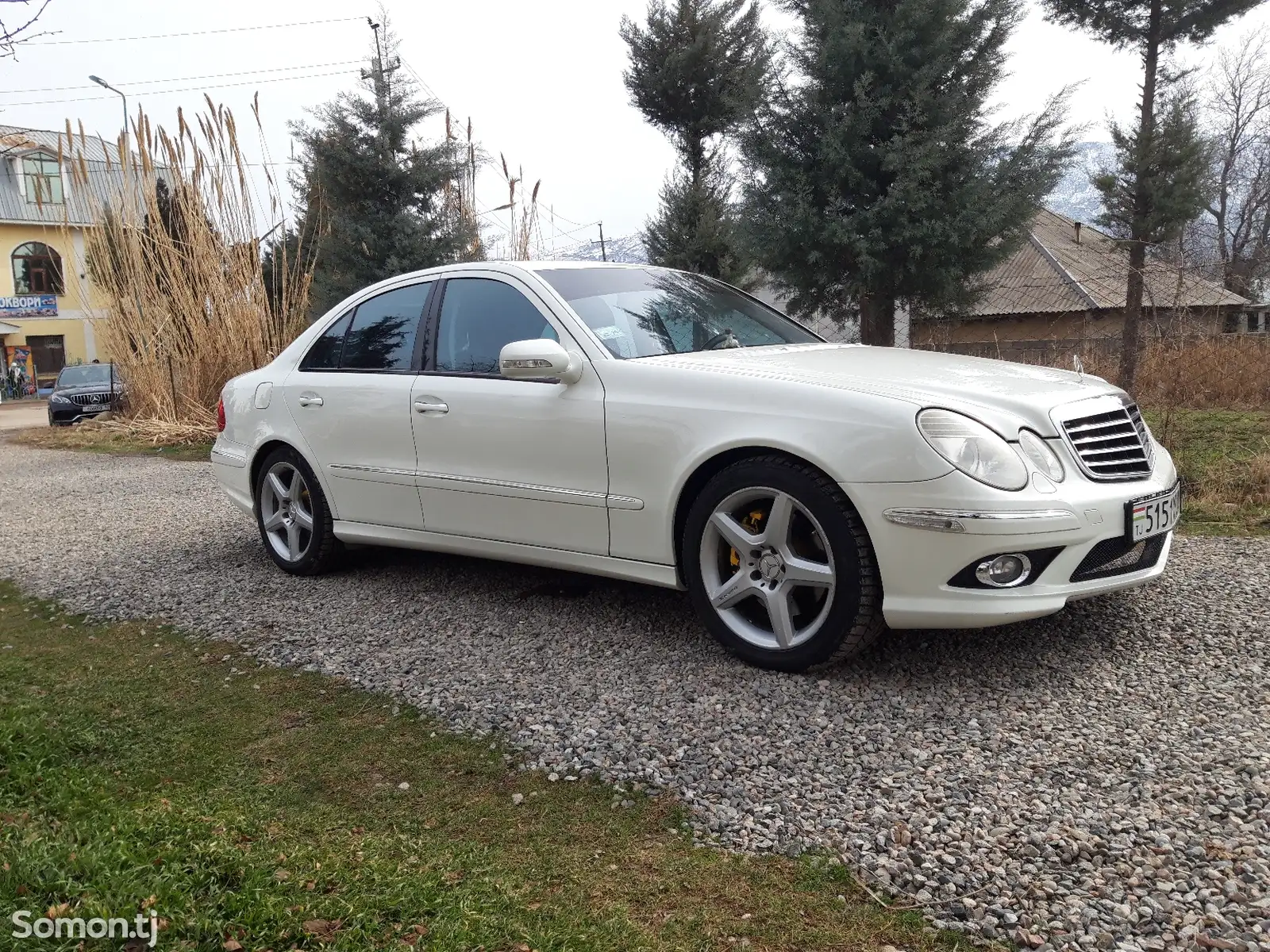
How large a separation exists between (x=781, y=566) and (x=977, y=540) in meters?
0.71

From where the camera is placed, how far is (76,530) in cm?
798

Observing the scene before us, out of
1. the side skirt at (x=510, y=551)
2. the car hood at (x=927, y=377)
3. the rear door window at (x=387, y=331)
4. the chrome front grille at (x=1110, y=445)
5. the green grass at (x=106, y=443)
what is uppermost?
the rear door window at (x=387, y=331)

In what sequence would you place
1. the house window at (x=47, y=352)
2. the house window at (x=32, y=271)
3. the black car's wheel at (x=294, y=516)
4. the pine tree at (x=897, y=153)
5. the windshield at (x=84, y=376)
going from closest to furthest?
the black car's wheel at (x=294, y=516)
the pine tree at (x=897, y=153)
the windshield at (x=84, y=376)
the house window at (x=32, y=271)
the house window at (x=47, y=352)

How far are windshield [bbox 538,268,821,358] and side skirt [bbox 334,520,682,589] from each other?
0.89 m

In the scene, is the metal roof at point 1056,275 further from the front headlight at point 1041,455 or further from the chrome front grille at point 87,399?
the chrome front grille at point 87,399

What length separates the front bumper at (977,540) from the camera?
332 cm

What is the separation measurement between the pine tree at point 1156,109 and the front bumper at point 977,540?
42.3 ft

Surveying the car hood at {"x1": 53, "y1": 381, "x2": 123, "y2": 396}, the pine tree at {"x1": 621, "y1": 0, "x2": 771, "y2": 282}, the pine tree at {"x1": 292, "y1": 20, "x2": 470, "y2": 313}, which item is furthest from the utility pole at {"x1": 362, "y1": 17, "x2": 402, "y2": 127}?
the car hood at {"x1": 53, "y1": 381, "x2": 123, "y2": 396}

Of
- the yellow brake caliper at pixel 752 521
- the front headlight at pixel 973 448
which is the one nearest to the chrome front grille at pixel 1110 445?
the front headlight at pixel 973 448

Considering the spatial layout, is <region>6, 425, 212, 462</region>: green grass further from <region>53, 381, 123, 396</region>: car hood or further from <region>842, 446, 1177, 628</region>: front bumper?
<region>842, 446, 1177, 628</region>: front bumper

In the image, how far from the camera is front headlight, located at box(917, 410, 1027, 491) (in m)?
3.36

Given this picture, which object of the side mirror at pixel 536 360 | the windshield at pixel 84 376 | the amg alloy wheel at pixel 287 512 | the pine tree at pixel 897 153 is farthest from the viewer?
the windshield at pixel 84 376

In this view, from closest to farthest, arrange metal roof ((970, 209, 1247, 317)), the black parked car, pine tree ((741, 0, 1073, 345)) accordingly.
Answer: pine tree ((741, 0, 1073, 345)), the black parked car, metal roof ((970, 209, 1247, 317))

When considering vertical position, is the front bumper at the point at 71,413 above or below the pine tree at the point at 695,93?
below
